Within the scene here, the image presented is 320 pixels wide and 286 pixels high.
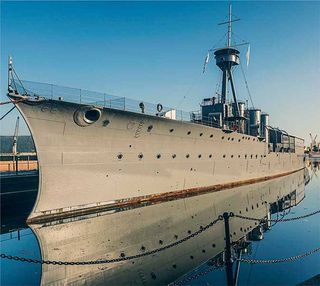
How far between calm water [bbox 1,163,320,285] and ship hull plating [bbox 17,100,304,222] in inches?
100

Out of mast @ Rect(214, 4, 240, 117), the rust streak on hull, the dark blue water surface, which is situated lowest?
the dark blue water surface

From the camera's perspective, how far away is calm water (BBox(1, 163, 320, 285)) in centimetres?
686

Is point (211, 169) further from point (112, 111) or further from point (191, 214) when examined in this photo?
point (112, 111)

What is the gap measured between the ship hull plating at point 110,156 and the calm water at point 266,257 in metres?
2.55

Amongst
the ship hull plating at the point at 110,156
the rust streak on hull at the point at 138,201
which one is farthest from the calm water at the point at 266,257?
the ship hull plating at the point at 110,156

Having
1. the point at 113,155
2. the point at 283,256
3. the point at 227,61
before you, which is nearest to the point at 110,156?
the point at 113,155

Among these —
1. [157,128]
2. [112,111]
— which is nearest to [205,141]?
[157,128]

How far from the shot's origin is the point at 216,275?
7.25m

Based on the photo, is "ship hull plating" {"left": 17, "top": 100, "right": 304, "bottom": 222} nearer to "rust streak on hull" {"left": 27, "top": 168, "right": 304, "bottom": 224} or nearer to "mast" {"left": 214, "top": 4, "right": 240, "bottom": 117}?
"rust streak on hull" {"left": 27, "top": 168, "right": 304, "bottom": 224}

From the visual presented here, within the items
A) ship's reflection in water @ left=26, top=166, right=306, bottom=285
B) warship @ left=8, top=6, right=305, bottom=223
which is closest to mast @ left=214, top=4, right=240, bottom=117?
warship @ left=8, top=6, right=305, bottom=223

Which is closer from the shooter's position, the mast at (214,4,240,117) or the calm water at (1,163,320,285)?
the calm water at (1,163,320,285)

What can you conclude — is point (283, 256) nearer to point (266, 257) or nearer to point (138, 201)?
point (266, 257)

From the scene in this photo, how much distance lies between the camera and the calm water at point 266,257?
22.5ft

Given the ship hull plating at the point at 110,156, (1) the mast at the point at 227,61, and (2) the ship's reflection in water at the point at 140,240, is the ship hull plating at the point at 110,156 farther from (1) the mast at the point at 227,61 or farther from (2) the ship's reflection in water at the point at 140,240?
(1) the mast at the point at 227,61
